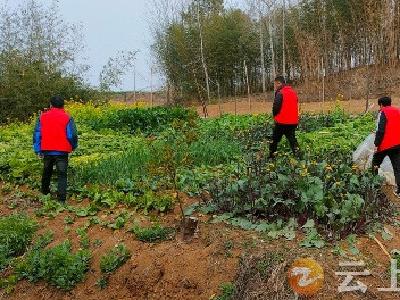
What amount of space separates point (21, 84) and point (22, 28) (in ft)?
22.0

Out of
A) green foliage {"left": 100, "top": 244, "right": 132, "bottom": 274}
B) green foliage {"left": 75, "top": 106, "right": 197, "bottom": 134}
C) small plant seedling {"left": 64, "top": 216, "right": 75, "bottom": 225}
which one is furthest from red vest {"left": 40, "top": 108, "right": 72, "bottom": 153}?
green foliage {"left": 75, "top": 106, "right": 197, "bottom": 134}

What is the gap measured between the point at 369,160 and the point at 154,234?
391 centimetres

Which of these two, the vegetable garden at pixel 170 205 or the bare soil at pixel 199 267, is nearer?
the bare soil at pixel 199 267

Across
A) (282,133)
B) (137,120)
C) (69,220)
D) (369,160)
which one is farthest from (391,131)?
(137,120)

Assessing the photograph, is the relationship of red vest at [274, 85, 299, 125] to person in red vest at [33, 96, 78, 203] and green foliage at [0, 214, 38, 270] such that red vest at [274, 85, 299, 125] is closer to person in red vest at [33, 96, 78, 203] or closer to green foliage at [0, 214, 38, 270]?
person in red vest at [33, 96, 78, 203]

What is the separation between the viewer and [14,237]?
21.0ft

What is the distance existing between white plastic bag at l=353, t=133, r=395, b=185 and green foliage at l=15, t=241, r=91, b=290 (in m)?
4.38

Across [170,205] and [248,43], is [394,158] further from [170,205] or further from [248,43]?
[248,43]

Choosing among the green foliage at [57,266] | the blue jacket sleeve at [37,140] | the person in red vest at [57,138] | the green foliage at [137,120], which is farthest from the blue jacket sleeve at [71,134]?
the green foliage at [137,120]

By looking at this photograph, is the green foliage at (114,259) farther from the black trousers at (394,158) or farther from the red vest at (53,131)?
the black trousers at (394,158)

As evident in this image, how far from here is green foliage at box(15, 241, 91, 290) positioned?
5.63m

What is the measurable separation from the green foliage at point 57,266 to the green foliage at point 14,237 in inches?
14.1

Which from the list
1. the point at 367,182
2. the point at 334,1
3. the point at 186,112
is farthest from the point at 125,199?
the point at 334,1

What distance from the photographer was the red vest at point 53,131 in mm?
7556
